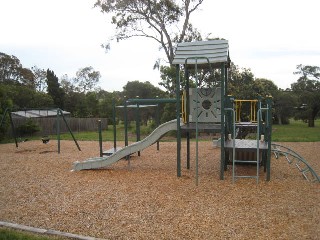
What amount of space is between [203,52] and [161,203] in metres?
3.49

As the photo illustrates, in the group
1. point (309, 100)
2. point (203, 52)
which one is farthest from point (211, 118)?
point (309, 100)

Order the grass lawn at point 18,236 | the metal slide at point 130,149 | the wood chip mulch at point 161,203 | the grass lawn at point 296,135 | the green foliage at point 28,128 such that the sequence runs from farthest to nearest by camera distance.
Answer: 1. the green foliage at point 28,128
2. the grass lawn at point 296,135
3. the metal slide at point 130,149
4. the wood chip mulch at point 161,203
5. the grass lawn at point 18,236

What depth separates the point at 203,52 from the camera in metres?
7.21

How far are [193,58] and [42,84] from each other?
160ft

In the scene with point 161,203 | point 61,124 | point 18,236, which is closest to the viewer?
point 18,236

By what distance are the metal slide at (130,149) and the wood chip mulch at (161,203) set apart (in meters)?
0.24

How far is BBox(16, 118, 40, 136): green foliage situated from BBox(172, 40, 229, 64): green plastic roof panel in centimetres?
1712

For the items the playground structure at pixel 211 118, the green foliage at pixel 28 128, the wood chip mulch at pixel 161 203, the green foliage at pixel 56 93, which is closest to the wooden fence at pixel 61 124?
the green foliage at pixel 28 128

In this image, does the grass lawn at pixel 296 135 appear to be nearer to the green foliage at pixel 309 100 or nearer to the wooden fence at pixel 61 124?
the green foliage at pixel 309 100

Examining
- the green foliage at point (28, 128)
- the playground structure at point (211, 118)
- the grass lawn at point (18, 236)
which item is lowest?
the grass lawn at point (18, 236)

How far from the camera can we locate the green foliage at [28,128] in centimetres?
2156

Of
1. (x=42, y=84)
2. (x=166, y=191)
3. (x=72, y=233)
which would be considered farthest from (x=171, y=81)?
(x=42, y=84)

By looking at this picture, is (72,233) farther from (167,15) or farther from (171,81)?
(167,15)

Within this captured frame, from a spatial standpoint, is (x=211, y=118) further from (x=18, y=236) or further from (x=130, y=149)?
(x=18, y=236)
